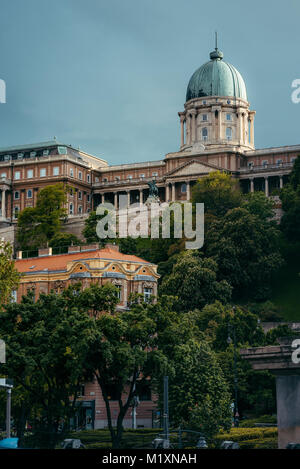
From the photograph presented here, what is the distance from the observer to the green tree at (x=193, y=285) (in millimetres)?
122375

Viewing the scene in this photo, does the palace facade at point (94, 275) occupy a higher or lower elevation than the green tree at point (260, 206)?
lower

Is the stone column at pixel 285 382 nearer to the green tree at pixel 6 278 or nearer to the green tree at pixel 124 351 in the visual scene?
the green tree at pixel 124 351

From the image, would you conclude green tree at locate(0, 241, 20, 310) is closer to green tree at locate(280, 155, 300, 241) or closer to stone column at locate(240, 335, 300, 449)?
stone column at locate(240, 335, 300, 449)

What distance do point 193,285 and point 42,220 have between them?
55.6 metres

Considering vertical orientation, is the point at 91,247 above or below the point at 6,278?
above

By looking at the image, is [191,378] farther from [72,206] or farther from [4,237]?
[72,206]

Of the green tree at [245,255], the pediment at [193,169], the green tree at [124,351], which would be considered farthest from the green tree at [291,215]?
the green tree at [124,351]

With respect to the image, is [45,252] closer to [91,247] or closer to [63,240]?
[91,247]

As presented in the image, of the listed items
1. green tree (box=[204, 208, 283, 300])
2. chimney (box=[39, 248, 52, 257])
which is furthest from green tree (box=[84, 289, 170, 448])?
green tree (box=[204, 208, 283, 300])

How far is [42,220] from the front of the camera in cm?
17138

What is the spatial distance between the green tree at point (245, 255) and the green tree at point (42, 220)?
36413 mm

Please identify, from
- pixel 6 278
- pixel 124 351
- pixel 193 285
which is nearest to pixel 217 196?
pixel 193 285

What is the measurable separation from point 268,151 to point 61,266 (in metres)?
93.6
